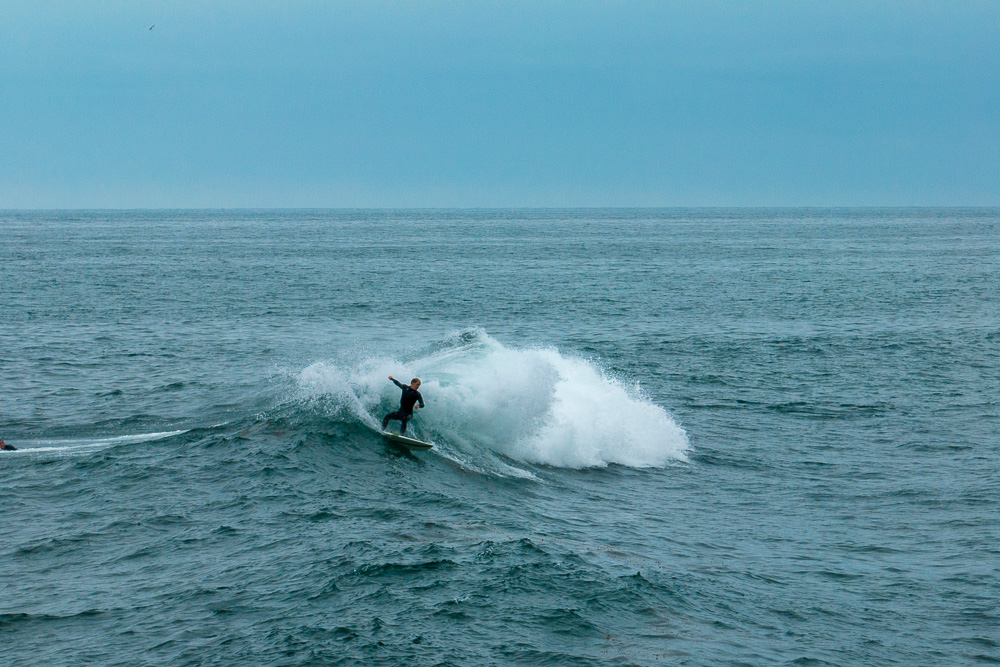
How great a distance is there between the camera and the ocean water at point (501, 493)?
14.3 metres

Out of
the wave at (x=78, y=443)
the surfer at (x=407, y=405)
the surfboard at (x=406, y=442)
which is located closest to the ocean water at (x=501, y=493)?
the wave at (x=78, y=443)

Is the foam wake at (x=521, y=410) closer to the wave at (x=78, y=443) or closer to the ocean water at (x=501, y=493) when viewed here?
the ocean water at (x=501, y=493)

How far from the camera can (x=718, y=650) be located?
13.7 metres

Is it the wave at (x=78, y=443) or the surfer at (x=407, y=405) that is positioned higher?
the surfer at (x=407, y=405)

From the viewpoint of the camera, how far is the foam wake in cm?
2528

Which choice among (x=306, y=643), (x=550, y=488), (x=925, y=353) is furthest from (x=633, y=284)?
(x=306, y=643)

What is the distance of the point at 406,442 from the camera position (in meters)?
23.8

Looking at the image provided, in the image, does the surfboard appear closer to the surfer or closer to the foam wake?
the surfer

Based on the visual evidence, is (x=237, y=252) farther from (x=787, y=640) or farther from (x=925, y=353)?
(x=787, y=640)

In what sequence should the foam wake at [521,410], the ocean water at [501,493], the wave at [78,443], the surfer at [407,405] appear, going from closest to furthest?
1. the ocean water at [501,493]
2. the wave at [78,443]
3. the surfer at [407,405]
4. the foam wake at [521,410]

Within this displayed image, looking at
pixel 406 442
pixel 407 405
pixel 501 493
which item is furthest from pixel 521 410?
pixel 501 493

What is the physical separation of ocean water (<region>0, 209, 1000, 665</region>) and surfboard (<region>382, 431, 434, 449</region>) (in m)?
0.24

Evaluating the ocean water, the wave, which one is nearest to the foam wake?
the ocean water

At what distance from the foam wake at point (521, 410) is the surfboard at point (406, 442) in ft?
3.63
